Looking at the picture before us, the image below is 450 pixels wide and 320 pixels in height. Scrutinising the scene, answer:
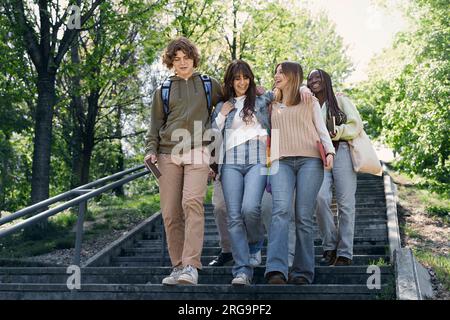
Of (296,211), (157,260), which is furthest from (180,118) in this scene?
(157,260)

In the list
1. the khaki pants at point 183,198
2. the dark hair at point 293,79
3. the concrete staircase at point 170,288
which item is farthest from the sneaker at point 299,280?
the dark hair at point 293,79

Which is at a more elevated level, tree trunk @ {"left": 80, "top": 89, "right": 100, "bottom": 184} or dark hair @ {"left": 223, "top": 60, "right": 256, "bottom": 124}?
tree trunk @ {"left": 80, "top": 89, "right": 100, "bottom": 184}

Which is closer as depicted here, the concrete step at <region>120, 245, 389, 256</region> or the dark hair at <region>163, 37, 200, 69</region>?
the dark hair at <region>163, 37, 200, 69</region>

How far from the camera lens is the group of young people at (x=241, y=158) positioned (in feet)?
15.9

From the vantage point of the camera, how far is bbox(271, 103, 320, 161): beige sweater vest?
5.00 m

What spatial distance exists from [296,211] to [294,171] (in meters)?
0.32

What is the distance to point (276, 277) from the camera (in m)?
4.71

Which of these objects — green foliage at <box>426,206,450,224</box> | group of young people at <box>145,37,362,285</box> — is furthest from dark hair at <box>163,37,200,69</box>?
green foliage at <box>426,206,450,224</box>

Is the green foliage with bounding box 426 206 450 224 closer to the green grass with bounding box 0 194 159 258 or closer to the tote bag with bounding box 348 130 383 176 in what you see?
the green grass with bounding box 0 194 159 258

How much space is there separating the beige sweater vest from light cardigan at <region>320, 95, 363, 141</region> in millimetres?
789

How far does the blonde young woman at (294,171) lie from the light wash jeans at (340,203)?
3.05 ft

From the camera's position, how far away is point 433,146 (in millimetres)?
13359

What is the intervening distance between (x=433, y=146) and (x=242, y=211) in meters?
9.55
